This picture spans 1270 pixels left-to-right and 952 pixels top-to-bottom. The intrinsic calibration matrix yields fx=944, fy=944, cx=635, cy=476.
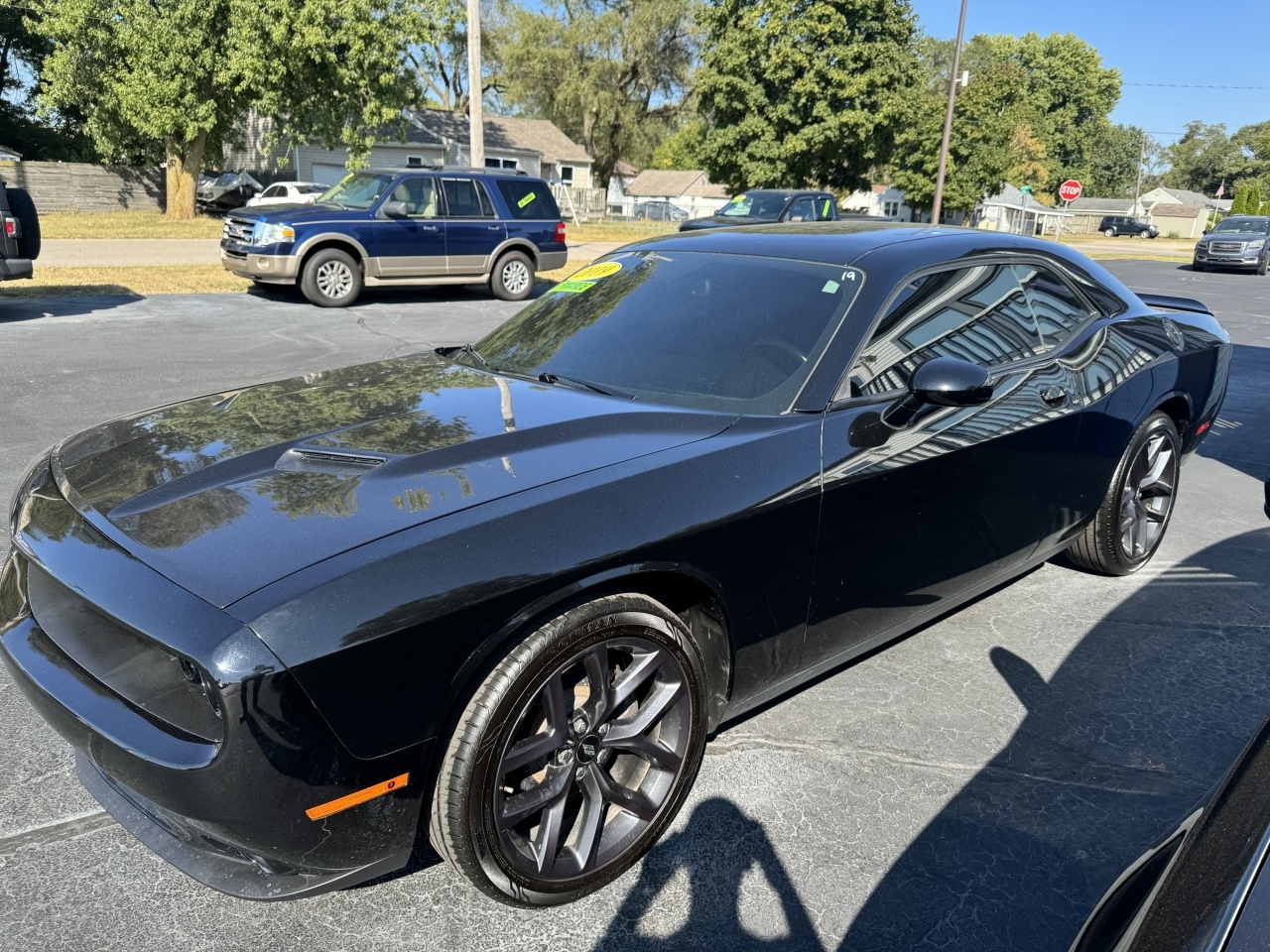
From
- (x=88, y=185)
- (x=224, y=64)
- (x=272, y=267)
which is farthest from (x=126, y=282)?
(x=88, y=185)

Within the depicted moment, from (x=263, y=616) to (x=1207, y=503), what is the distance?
573cm

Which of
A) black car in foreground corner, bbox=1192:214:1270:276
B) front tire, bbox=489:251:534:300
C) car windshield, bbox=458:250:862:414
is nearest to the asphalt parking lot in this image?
car windshield, bbox=458:250:862:414

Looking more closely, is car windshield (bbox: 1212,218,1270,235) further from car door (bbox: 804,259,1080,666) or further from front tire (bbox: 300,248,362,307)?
car door (bbox: 804,259,1080,666)

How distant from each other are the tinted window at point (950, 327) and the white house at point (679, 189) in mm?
78929

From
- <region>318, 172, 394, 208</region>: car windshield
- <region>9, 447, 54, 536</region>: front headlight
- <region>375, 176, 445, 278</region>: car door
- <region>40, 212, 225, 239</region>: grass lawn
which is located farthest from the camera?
<region>40, 212, 225, 239</region>: grass lawn

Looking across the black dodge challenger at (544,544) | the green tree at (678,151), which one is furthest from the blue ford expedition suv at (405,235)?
the green tree at (678,151)

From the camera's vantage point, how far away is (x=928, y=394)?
9.18 ft

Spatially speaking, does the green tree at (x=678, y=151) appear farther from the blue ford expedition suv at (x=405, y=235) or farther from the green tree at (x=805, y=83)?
the blue ford expedition suv at (x=405, y=235)

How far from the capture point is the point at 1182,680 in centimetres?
353

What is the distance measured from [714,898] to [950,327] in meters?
2.03

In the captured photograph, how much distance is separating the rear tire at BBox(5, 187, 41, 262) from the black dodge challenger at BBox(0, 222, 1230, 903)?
352 inches

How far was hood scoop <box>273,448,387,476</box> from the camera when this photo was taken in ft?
7.81

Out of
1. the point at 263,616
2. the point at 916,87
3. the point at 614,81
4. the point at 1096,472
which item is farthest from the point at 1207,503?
the point at 614,81

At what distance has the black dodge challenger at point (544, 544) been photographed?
1.89m
